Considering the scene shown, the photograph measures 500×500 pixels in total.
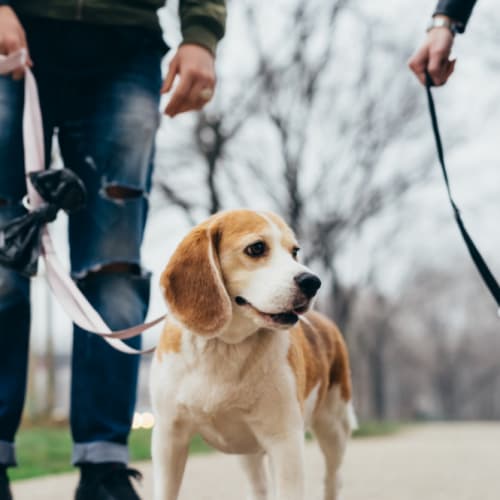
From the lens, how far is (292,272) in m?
2.34

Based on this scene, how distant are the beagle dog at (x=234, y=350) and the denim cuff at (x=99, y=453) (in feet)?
0.70

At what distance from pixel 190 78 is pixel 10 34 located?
23.5 inches

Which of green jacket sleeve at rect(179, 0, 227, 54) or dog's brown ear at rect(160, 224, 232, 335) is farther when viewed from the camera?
green jacket sleeve at rect(179, 0, 227, 54)

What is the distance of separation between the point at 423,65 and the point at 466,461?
540 centimetres

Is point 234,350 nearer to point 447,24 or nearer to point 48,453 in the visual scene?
point 447,24

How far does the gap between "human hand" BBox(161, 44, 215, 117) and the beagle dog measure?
479 mm

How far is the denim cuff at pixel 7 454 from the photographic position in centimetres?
266

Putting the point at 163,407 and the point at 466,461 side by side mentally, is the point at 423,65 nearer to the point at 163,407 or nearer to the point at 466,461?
the point at 163,407

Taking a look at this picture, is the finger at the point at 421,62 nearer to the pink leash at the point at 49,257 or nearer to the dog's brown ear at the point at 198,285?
the dog's brown ear at the point at 198,285

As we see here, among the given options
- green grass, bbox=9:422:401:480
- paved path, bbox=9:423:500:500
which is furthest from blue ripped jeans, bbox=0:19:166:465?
green grass, bbox=9:422:401:480

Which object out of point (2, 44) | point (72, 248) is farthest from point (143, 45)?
point (72, 248)

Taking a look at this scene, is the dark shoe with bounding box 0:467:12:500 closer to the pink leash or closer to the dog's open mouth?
the pink leash

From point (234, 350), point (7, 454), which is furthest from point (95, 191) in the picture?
point (7, 454)

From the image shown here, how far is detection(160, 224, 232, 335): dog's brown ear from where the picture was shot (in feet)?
7.82
